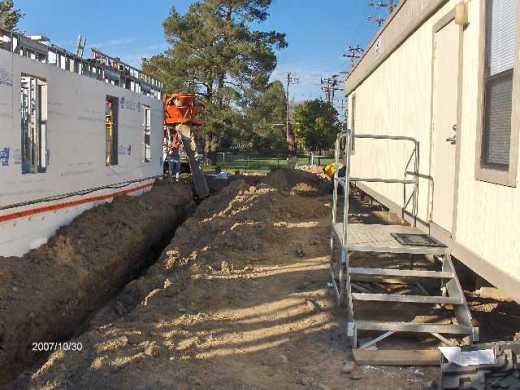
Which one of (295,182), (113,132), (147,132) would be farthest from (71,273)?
(295,182)

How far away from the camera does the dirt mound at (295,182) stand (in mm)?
20250

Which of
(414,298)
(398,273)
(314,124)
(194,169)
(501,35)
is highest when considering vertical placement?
(314,124)

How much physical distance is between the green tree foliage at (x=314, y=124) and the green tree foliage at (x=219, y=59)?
16.7 metres

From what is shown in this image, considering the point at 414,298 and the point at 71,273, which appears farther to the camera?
the point at 71,273

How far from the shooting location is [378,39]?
9789 millimetres

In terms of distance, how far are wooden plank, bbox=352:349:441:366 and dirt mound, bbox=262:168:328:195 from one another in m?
14.7

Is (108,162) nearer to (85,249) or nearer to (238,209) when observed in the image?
(238,209)

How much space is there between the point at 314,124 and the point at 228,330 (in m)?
44.1

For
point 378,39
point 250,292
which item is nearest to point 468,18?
point 250,292

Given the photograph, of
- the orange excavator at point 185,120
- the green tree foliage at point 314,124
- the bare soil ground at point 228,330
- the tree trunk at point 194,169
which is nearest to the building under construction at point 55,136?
the bare soil ground at point 228,330

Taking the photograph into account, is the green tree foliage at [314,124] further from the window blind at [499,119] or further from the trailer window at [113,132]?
the window blind at [499,119]

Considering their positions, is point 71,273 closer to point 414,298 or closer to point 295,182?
point 414,298

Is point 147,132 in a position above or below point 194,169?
above

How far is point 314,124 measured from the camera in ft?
160
